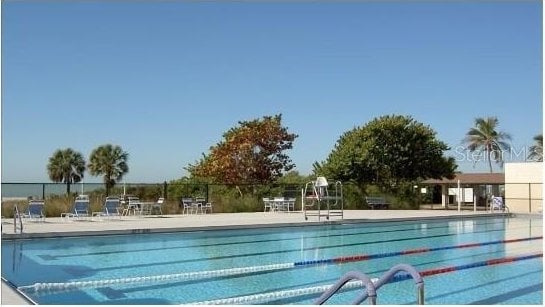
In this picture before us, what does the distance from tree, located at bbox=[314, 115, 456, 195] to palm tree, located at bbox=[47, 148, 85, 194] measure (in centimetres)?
1631

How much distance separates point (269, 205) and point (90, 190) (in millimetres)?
6107

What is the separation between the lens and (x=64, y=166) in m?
37.9

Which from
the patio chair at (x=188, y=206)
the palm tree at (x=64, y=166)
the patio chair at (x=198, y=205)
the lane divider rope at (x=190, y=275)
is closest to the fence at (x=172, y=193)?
the patio chair at (x=188, y=206)

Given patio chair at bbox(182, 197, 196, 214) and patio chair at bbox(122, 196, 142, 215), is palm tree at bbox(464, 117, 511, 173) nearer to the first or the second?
patio chair at bbox(182, 197, 196, 214)

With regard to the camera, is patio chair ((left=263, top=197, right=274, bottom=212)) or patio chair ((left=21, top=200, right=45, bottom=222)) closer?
patio chair ((left=21, top=200, right=45, bottom=222))

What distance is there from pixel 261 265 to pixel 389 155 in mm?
21143

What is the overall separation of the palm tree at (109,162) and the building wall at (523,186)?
21.8 metres

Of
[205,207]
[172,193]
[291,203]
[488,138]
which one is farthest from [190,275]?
[488,138]

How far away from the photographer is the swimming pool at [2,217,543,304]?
7.02 meters

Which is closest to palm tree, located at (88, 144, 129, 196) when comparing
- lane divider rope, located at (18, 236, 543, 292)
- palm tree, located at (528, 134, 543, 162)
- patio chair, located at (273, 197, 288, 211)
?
patio chair, located at (273, 197, 288, 211)

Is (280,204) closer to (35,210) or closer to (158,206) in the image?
(158,206)

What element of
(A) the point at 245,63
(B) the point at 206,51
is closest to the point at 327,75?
(A) the point at 245,63

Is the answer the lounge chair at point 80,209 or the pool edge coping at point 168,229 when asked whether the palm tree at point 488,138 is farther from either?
the lounge chair at point 80,209

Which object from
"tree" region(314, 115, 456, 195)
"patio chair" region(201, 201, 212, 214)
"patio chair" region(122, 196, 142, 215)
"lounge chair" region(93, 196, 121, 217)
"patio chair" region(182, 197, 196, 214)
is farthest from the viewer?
"tree" region(314, 115, 456, 195)
